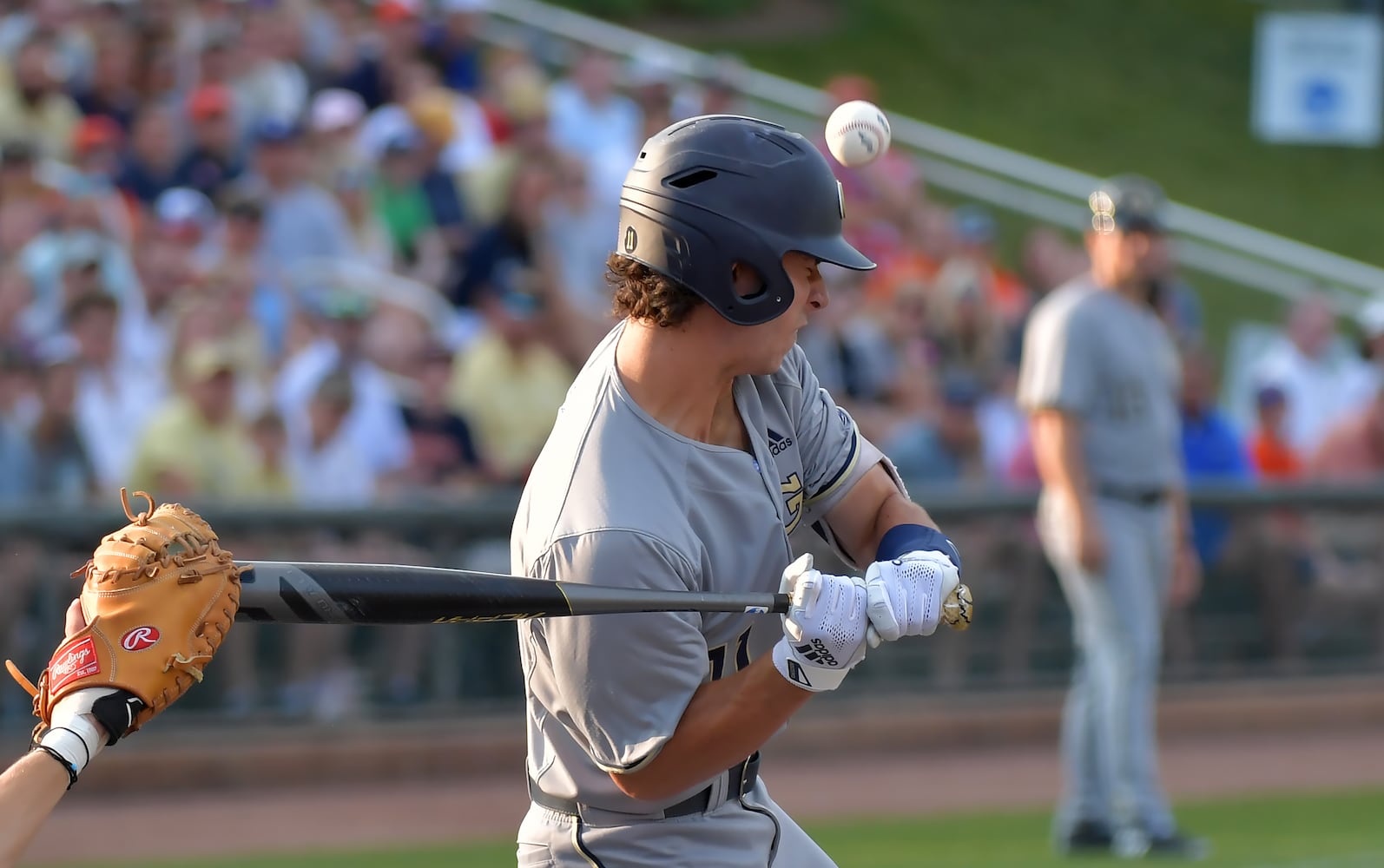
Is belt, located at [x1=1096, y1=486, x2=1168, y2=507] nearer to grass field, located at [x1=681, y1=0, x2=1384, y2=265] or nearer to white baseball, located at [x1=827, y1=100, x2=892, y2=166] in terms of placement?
white baseball, located at [x1=827, y1=100, x2=892, y2=166]

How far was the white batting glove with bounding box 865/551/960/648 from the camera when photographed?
2.96 m

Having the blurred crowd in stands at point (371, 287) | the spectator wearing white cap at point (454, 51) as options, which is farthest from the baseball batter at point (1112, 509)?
the spectator wearing white cap at point (454, 51)

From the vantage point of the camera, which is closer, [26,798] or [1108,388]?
[26,798]

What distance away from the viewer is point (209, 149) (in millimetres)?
9820

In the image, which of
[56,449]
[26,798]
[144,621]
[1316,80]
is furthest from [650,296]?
[1316,80]

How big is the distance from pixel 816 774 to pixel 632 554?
544 cm

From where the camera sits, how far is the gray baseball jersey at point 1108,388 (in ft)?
21.8

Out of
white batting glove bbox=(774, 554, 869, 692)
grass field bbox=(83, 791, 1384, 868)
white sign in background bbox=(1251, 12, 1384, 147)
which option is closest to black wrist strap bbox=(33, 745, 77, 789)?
white batting glove bbox=(774, 554, 869, 692)

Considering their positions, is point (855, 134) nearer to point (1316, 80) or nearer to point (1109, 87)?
point (1316, 80)

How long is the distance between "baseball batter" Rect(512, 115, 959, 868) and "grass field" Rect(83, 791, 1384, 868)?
11.6 feet

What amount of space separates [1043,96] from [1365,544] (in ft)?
41.8

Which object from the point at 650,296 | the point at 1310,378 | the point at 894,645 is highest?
the point at 650,296

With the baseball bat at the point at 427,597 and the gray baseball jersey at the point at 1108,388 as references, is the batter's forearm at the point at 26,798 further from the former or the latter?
the gray baseball jersey at the point at 1108,388

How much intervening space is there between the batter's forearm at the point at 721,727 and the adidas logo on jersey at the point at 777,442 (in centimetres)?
48
